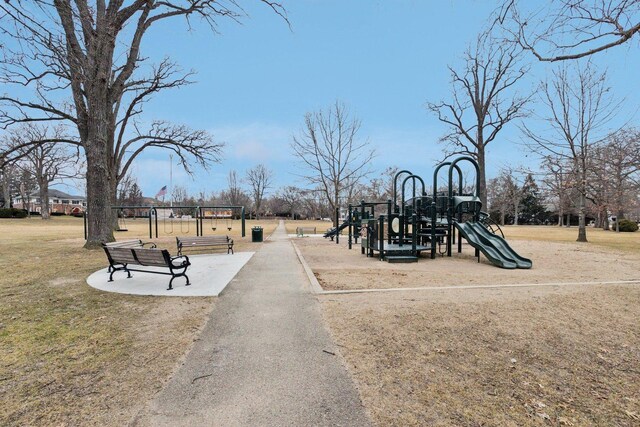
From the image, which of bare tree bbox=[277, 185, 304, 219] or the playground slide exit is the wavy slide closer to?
the playground slide exit

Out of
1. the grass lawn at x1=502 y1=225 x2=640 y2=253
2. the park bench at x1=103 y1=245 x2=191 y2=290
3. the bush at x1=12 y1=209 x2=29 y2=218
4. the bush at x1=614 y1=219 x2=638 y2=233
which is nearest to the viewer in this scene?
the park bench at x1=103 y1=245 x2=191 y2=290

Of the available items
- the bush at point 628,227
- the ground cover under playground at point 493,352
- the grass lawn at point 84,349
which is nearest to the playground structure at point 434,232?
the ground cover under playground at point 493,352

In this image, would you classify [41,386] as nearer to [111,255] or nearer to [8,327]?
[8,327]

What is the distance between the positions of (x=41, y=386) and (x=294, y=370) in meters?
2.24

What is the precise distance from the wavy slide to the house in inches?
3983

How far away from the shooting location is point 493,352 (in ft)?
12.1

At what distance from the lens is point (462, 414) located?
101 inches

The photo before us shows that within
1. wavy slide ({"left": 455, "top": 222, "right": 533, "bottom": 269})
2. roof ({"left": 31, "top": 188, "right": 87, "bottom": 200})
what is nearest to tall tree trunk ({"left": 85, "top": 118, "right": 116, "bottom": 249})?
wavy slide ({"left": 455, "top": 222, "right": 533, "bottom": 269})

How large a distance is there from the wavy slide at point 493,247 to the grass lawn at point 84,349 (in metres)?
8.49

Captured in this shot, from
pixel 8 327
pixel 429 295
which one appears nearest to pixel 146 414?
pixel 8 327

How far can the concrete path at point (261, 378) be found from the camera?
99.2 inches

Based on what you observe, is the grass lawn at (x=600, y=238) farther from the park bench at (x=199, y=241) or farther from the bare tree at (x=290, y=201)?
the bare tree at (x=290, y=201)

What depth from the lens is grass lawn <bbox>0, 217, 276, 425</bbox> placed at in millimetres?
2676

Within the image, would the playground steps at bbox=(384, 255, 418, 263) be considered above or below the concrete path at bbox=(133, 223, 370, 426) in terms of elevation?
above
